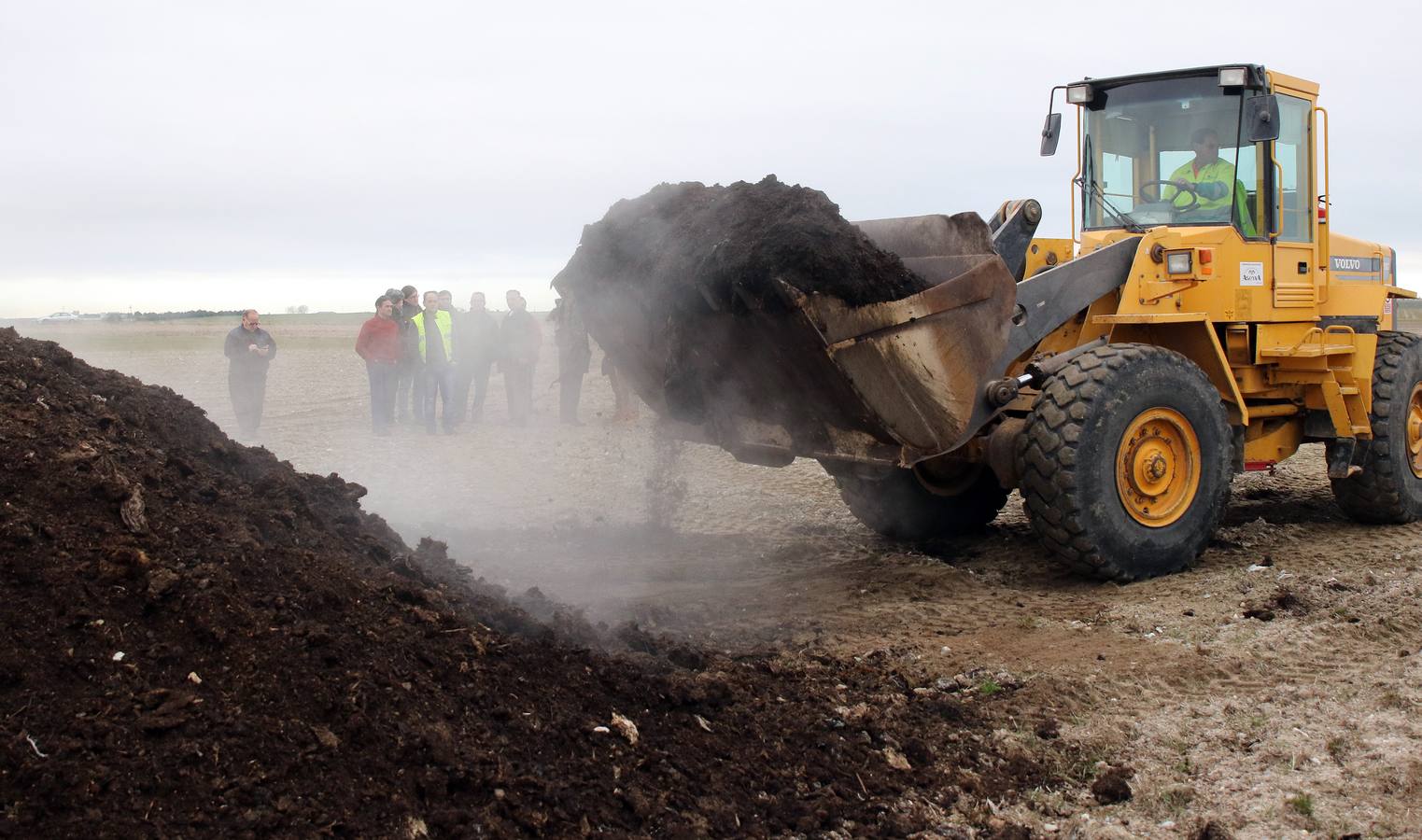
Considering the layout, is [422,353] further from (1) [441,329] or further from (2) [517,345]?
(2) [517,345]

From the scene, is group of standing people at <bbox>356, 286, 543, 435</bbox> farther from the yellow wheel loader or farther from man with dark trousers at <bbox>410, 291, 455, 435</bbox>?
the yellow wheel loader

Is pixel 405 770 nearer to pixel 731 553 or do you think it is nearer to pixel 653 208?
pixel 653 208

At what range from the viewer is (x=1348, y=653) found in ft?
18.0

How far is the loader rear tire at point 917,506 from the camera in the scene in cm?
823

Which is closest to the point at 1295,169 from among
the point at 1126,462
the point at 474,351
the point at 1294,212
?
the point at 1294,212

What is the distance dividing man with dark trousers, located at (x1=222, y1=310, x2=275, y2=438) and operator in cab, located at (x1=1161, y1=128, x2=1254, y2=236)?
30.3 feet

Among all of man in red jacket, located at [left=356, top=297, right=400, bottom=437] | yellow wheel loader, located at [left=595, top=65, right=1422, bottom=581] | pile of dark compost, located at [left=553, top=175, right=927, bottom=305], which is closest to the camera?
pile of dark compost, located at [left=553, top=175, right=927, bottom=305]

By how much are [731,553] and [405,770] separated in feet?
15.0

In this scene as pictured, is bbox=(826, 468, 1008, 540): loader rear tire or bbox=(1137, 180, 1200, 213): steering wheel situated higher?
bbox=(1137, 180, 1200, 213): steering wheel

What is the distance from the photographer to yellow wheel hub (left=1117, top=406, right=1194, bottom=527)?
6.68 m

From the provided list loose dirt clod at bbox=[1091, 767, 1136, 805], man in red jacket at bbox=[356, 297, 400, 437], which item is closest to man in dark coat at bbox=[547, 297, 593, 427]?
man in red jacket at bbox=[356, 297, 400, 437]

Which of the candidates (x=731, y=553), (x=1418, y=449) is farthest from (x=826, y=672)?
(x=1418, y=449)

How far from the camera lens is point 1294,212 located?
7918 mm

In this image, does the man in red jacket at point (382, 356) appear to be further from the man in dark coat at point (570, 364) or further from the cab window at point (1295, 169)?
the cab window at point (1295, 169)
